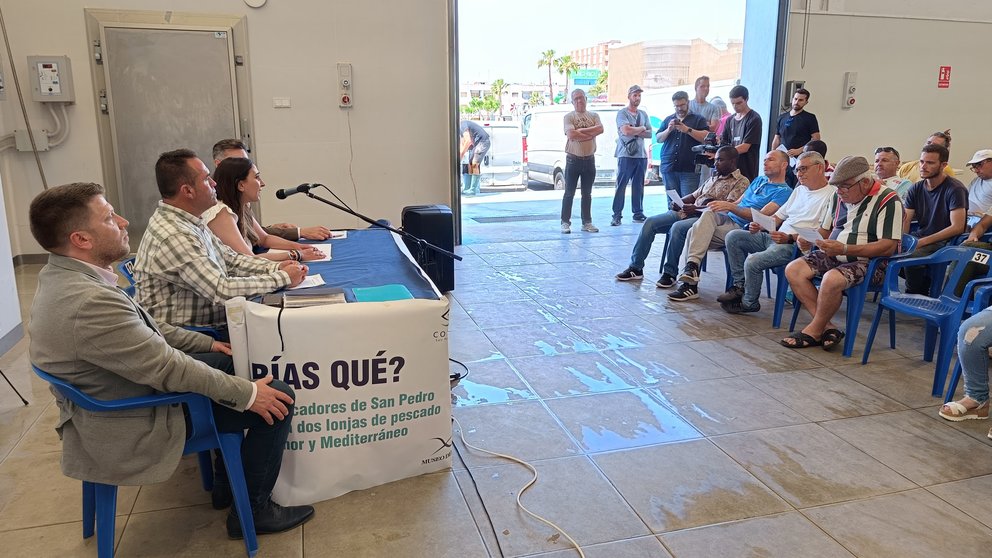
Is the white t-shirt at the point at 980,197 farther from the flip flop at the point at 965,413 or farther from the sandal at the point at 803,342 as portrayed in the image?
the flip flop at the point at 965,413

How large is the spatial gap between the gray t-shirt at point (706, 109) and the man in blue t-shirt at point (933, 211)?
3.28 meters

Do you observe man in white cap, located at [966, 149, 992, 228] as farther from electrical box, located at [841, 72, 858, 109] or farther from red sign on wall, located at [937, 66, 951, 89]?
red sign on wall, located at [937, 66, 951, 89]

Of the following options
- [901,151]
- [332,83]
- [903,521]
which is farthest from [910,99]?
[903,521]

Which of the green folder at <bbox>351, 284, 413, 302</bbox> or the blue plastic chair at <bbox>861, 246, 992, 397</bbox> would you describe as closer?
the green folder at <bbox>351, 284, 413, 302</bbox>

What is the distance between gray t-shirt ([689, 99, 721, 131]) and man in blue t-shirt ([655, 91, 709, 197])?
1.14 feet

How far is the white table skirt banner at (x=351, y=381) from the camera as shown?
6.75ft

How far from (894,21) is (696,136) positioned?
2.76 metres

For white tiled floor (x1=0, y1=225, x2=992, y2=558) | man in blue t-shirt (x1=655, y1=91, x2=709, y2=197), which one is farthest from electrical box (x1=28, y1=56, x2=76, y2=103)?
man in blue t-shirt (x1=655, y1=91, x2=709, y2=197)

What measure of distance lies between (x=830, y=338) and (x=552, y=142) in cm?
708

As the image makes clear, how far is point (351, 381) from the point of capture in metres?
2.18

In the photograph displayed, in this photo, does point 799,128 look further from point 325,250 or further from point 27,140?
point 27,140

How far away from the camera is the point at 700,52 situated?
10.3 metres

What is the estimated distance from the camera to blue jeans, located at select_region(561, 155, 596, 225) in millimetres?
7410

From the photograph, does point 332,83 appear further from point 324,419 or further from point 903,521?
point 903,521
